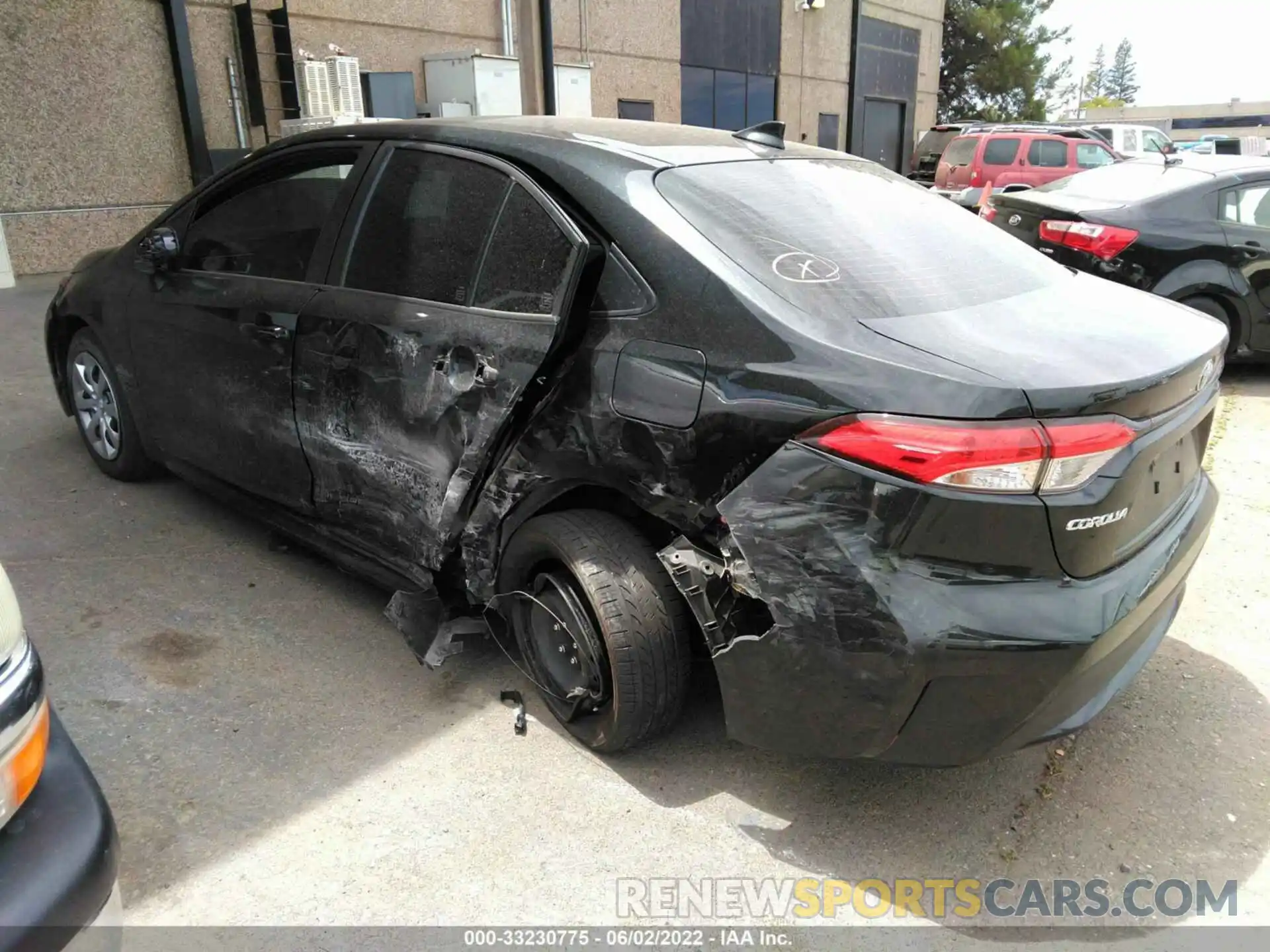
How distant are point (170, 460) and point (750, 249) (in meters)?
2.86

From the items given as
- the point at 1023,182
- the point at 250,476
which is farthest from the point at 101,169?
the point at 1023,182

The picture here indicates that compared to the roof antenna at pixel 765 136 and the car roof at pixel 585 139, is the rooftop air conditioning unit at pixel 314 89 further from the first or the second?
the roof antenna at pixel 765 136

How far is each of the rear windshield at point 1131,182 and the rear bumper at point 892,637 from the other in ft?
17.8

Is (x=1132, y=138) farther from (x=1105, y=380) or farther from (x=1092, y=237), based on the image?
(x=1105, y=380)

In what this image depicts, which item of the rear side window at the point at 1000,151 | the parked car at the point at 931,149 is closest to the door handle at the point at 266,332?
the rear side window at the point at 1000,151

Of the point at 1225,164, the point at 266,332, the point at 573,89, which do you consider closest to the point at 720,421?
the point at 266,332

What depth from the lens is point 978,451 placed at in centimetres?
198

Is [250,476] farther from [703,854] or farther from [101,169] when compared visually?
[101,169]

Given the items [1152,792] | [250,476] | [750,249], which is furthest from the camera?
[250,476]

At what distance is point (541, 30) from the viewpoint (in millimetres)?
12320

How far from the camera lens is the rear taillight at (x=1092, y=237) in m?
6.44

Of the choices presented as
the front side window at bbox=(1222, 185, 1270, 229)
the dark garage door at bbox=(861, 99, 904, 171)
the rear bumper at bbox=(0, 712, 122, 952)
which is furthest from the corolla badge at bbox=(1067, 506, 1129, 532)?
the dark garage door at bbox=(861, 99, 904, 171)

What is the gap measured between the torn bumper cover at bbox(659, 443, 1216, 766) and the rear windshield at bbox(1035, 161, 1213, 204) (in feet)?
17.6

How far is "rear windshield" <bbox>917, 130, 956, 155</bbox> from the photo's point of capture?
2289 centimetres
